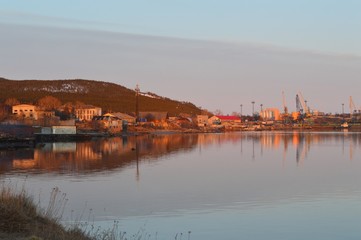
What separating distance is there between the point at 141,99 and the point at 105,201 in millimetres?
150434

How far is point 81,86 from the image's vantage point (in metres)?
166

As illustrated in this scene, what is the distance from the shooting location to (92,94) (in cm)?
15612

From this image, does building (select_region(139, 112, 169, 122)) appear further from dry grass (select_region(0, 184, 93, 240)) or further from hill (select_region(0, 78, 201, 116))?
dry grass (select_region(0, 184, 93, 240))

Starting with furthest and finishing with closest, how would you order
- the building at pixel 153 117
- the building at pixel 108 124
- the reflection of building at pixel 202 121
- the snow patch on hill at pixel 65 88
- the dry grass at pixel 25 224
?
the snow patch on hill at pixel 65 88, the reflection of building at pixel 202 121, the building at pixel 153 117, the building at pixel 108 124, the dry grass at pixel 25 224

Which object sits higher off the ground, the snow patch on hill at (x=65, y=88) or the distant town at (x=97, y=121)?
the snow patch on hill at (x=65, y=88)

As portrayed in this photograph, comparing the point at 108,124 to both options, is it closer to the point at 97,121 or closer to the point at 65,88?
the point at 97,121

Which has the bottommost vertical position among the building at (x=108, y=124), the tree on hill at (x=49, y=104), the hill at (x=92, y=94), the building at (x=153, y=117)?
the building at (x=108, y=124)

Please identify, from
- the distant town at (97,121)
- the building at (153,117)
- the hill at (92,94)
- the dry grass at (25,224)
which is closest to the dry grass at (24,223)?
the dry grass at (25,224)

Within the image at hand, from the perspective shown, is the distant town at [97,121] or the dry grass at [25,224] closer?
the dry grass at [25,224]

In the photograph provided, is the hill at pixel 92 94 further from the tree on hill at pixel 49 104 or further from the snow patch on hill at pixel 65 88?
the tree on hill at pixel 49 104

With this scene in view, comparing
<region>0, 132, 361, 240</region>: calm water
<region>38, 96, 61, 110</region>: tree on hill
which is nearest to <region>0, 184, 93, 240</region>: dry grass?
<region>0, 132, 361, 240</region>: calm water

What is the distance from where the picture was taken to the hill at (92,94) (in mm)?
136000

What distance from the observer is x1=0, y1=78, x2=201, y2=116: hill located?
446ft

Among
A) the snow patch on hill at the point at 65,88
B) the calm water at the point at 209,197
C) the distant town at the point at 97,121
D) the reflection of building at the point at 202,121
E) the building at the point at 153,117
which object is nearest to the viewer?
the calm water at the point at 209,197
